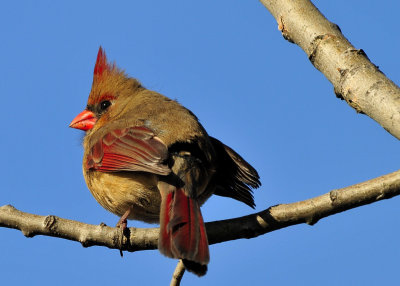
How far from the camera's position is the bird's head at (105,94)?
200 inches

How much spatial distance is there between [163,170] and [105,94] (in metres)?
1.90

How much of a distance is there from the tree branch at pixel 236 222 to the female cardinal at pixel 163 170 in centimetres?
12

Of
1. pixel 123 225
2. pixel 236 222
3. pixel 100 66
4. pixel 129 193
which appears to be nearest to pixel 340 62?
pixel 236 222

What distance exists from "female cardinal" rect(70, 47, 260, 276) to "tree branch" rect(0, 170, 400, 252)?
120 mm

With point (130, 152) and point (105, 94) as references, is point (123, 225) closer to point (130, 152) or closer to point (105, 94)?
point (130, 152)

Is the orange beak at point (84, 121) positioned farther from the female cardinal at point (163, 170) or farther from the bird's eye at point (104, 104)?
the female cardinal at point (163, 170)

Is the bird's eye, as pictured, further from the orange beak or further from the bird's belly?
the bird's belly

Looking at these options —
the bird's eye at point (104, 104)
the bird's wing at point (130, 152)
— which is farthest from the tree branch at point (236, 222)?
the bird's eye at point (104, 104)

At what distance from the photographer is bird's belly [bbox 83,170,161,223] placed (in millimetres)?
3814

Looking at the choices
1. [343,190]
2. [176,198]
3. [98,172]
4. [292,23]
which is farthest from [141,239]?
[292,23]

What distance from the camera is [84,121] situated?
16.8 feet

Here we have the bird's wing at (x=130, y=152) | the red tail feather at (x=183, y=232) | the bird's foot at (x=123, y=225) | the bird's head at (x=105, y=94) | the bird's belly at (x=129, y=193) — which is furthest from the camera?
the bird's head at (x=105, y=94)

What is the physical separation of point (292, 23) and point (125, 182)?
1595 millimetres

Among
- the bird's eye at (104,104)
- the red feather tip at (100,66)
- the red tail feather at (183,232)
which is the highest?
the red feather tip at (100,66)
